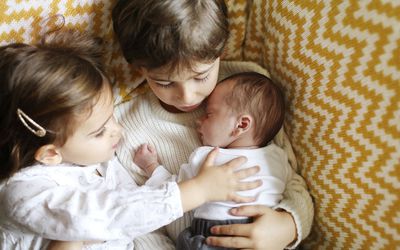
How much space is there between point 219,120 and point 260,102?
116 mm

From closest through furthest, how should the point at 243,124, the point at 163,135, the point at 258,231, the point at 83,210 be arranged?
the point at 83,210
the point at 258,231
the point at 243,124
the point at 163,135

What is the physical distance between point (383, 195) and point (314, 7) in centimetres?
44

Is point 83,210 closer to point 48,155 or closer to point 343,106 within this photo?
point 48,155

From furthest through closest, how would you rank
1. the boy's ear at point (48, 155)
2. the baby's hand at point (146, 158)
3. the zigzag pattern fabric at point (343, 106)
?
the baby's hand at point (146, 158), the boy's ear at point (48, 155), the zigzag pattern fabric at point (343, 106)

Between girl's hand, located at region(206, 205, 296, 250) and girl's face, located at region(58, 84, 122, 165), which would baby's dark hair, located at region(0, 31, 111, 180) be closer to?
girl's face, located at region(58, 84, 122, 165)

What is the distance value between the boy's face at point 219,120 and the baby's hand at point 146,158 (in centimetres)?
15

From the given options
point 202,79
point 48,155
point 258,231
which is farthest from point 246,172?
point 48,155

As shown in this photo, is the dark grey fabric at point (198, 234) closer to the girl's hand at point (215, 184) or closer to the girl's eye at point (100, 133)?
the girl's hand at point (215, 184)

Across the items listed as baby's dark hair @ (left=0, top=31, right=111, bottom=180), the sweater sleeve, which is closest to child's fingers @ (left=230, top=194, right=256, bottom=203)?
the sweater sleeve

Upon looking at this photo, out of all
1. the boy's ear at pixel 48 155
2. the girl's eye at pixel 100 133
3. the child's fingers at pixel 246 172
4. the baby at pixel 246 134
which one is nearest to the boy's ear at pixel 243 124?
the baby at pixel 246 134

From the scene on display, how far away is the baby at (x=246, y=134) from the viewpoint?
104 cm

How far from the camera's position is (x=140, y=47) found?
941 millimetres

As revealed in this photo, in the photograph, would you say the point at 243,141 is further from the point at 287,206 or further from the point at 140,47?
the point at 140,47

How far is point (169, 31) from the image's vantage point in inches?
35.9
